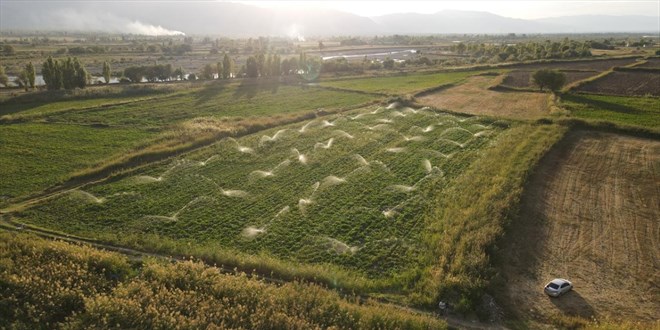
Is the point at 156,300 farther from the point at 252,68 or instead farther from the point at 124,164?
the point at 252,68

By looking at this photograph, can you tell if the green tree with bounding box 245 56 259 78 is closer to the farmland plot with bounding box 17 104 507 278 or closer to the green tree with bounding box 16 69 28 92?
the green tree with bounding box 16 69 28 92

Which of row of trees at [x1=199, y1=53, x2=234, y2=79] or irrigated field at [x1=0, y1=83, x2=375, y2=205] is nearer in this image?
irrigated field at [x1=0, y1=83, x2=375, y2=205]

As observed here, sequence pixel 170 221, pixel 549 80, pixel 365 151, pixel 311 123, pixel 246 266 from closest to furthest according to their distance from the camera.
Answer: pixel 246 266
pixel 170 221
pixel 365 151
pixel 311 123
pixel 549 80

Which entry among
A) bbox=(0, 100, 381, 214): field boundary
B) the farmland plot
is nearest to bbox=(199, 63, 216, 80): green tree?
bbox=(0, 100, 381, 214): field boundary

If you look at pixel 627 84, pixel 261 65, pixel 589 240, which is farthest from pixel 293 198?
pixel 261 65

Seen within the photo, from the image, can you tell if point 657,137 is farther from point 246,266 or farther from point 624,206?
point 246,266

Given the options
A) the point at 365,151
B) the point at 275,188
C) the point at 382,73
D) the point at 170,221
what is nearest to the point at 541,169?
the point at 365,151
